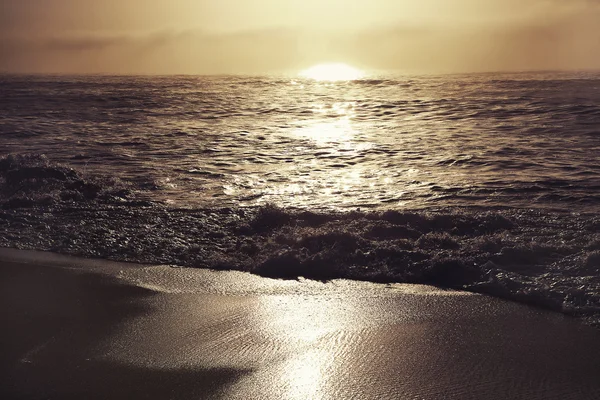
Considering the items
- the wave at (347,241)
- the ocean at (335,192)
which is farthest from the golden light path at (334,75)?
the wave at (347,241)

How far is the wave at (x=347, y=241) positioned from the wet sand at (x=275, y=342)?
0.33 metres

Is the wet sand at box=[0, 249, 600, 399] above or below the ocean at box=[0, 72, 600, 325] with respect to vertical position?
below

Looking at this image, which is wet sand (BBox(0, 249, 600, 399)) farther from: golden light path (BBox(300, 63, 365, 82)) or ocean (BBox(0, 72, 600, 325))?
golden light path (BBox(300, 63, 365, 82))

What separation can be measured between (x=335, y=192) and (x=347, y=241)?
2559 mm

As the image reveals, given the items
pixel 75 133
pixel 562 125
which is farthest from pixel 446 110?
pixel 75 133

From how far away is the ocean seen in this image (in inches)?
241

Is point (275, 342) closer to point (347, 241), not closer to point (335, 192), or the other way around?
point (347, 241)

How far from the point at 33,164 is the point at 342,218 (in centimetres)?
566

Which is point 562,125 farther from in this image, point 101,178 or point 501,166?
point 101,178

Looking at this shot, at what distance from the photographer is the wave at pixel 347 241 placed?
5.67 m

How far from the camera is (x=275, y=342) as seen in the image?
4.42 metres

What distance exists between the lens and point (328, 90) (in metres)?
26.3

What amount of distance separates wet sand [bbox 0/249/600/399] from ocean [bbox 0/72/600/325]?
0.56m

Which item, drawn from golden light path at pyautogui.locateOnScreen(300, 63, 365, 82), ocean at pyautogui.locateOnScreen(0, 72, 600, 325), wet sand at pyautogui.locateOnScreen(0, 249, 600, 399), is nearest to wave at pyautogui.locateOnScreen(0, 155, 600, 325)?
ocean at pyautogui.locateOnScreen(0, 72, 600, 325)
